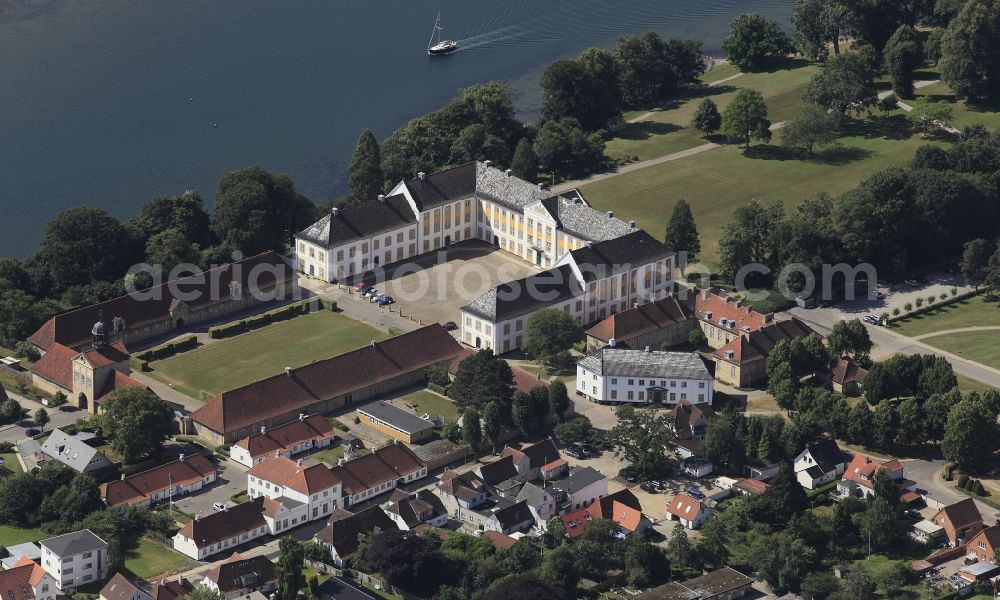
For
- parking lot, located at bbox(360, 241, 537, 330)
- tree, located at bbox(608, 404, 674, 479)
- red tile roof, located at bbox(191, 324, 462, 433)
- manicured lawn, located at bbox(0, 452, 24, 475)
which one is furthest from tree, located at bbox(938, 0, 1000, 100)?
manicured lawn, located at bbox(0, 452, 24, 475)

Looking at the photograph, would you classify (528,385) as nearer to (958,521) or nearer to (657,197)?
(958,521)

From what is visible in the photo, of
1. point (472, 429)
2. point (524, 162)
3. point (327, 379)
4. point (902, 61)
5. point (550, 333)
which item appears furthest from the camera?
point (902, 61)

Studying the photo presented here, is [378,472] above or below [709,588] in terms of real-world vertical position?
above

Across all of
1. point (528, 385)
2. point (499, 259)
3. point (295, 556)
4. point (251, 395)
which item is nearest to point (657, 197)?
point (499, 259)

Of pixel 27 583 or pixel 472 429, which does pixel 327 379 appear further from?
pixel 27 583

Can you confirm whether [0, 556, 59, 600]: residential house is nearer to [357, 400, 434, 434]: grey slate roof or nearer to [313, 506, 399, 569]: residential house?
[313, 506, 399, 569]: residential house

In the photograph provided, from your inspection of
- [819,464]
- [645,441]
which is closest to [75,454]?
[645,441]
